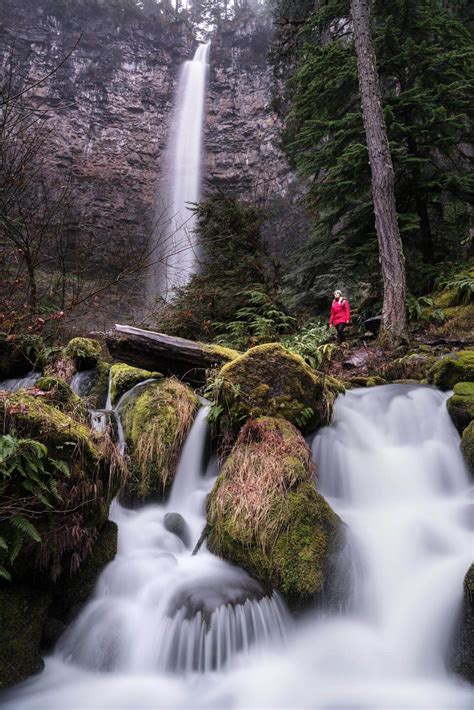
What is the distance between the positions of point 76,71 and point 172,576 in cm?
3567

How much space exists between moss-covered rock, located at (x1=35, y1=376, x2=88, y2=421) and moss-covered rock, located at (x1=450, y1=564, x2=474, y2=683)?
3.75 meters

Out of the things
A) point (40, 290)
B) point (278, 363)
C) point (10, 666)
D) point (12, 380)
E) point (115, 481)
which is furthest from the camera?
point (12, 380)

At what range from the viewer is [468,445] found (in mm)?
4539

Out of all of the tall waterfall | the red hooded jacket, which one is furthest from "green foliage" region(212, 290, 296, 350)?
the tall waterfall

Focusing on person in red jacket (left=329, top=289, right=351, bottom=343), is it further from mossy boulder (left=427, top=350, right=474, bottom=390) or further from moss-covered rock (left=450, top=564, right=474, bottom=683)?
moss-covered rock (left=450, top=564, right=474, bottom=683)

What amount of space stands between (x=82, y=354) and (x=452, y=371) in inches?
254

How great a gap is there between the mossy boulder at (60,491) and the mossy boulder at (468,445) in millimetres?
3765

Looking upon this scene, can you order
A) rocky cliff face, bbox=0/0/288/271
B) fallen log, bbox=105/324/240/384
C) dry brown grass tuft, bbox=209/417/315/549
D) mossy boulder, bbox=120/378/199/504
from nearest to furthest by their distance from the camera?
dry brown grass tuft, bbox=209/417/315/549 → mossy boulder, bbox=120/378/199/504 → fallen log, bbox=105/324/240/384 → rocky cliff face, bbox=0/0/288/271

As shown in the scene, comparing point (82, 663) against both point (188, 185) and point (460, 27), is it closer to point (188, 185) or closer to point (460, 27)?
point (460, 27)

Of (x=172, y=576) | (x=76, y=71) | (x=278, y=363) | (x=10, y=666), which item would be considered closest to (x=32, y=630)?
(x=10, y=666)

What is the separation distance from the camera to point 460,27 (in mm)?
10641

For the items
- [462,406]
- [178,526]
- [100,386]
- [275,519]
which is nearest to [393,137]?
[462,406]

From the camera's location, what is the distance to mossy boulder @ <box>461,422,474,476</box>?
14.7 ft

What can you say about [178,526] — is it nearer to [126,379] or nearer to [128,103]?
[126,379]
